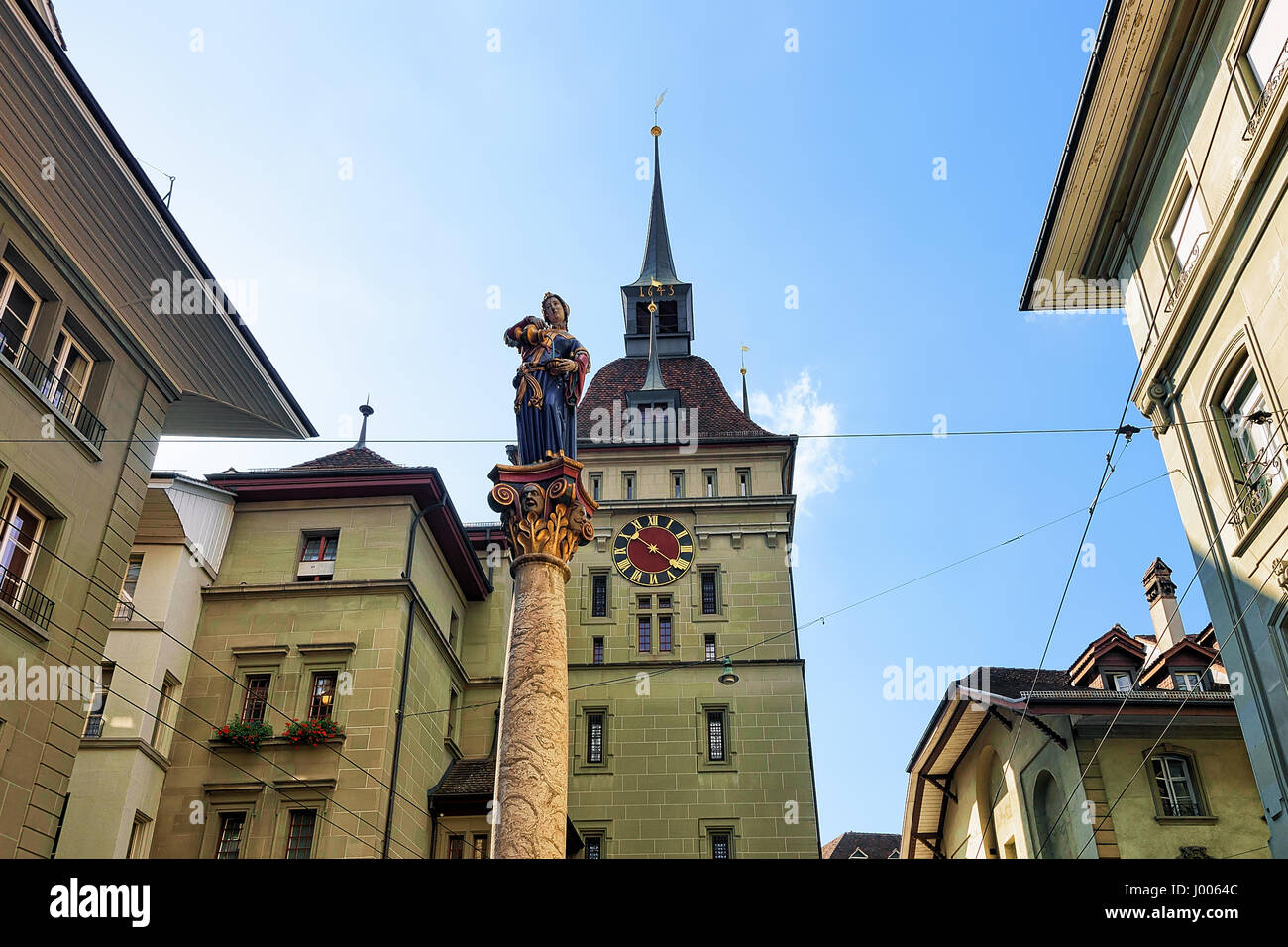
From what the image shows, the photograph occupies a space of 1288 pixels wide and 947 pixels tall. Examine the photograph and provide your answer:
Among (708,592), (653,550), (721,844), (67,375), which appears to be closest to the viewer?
(67,375)

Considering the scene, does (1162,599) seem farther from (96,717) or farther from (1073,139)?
(96,717)

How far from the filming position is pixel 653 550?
43062 millimetres

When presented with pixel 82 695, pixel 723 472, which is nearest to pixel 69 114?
pixel 82 695

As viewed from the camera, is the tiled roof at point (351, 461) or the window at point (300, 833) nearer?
the window at point (300, 833)

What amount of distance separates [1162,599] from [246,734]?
2705cm

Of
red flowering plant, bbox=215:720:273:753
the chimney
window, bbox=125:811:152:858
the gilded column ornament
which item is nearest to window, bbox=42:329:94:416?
the gilded column ornament

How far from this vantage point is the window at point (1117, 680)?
2948 cm

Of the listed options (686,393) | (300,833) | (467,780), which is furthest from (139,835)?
(686,393)

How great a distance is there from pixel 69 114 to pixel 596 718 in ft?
90.7

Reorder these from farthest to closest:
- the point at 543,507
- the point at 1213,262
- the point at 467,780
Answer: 1. the point at 467,780
2. the point at 1213,262
3. the point at 543,507

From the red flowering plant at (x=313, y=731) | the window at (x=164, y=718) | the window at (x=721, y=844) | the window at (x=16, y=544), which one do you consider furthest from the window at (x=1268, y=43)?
the window at (x=721, y=844)

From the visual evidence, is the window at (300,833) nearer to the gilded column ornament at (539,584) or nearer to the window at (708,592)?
the gilded column ornament at (539,584)

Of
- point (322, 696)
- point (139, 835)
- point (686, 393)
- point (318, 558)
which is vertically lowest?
point (139, 835)

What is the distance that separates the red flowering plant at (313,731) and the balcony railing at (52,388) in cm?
966
